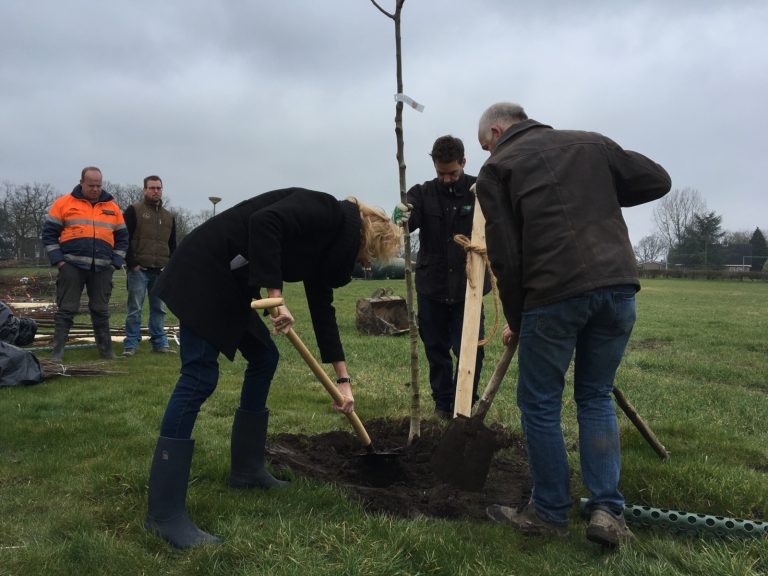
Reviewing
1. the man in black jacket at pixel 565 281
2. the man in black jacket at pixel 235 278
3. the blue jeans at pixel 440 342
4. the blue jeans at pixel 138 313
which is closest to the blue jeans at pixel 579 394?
the man in black jacket at pixel 565 281

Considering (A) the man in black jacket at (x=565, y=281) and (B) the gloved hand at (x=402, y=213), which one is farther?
(B) the gloved hand at (x=402, y=213)

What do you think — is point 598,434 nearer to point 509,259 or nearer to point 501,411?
point 509,259

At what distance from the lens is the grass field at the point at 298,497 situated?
2561mm

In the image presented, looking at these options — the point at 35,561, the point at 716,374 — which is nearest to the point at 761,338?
the point at 716,374

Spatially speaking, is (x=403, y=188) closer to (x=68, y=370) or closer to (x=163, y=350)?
(x=68, y=370)

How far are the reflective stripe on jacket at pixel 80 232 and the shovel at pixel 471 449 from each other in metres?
5.55

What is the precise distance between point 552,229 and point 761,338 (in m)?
10.6

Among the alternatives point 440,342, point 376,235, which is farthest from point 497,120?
point 440,342

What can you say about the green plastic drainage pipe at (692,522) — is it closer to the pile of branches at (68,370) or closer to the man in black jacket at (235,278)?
the man in black jacket at (235,278)

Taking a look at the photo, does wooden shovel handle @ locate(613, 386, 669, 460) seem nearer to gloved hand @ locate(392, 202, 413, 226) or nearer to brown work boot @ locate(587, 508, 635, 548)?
brown work boot @ locate(587, 508, 635, 548)

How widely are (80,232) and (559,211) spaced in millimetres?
6456

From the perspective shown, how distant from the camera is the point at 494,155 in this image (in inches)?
120

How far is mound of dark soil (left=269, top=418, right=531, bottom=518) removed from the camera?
11.0 ft

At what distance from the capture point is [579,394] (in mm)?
3041
